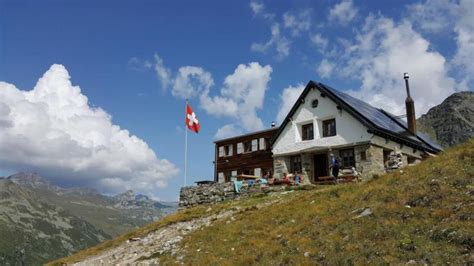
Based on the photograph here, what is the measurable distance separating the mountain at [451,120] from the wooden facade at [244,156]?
97.6m

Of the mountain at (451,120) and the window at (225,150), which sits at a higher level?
the mountain at (451,120)

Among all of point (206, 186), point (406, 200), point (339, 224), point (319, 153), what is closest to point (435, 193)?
point (406, 200)

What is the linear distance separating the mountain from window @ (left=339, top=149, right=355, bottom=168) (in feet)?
347

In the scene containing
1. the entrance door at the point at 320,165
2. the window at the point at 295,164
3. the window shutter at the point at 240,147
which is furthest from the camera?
the window shutter at the point at 240,147

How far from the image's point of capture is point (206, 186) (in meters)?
40.6

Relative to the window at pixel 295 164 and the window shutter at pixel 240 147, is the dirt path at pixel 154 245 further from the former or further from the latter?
the window shutter at pixel 240 147

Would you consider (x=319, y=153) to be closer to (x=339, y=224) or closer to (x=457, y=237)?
(x=339, y=224)

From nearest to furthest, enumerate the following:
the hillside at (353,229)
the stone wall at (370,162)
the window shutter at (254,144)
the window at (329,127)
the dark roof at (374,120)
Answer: the hillside at (353,229), the stone wall at (370,162), the dark roof at (374,120), the window at (329,127), the window shutter at (254,144)

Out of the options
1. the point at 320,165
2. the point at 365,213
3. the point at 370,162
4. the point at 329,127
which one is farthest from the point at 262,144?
the point at 365,213

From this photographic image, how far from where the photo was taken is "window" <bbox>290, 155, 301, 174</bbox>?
138ft

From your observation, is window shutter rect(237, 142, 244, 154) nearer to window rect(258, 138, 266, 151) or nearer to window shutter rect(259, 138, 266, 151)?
window rect(258, 138, 266, 151)

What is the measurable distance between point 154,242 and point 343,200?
37.3 ft

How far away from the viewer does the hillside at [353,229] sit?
44.0 feet

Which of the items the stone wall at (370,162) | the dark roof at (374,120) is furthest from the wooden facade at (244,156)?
the stone wall at (370,162)
